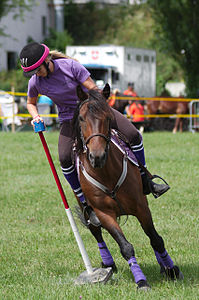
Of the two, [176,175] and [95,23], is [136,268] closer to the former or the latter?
[176,175]

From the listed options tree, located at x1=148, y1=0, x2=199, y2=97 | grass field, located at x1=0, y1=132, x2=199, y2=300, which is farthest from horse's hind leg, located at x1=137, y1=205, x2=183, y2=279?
tree, located at x1=148, y1=0, x2=199, y2=97

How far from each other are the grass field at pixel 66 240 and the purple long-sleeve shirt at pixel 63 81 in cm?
188

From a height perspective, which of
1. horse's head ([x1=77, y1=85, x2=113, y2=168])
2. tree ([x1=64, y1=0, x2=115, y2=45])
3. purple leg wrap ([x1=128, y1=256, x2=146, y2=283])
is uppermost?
tree ([x1=64, y1=0, x2=115, y2=45])

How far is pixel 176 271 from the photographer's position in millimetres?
5941

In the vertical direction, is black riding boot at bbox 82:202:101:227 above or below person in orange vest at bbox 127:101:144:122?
above

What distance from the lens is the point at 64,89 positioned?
591 centimetres

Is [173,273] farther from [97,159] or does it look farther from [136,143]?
[97,159]

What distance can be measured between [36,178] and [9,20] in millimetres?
32675

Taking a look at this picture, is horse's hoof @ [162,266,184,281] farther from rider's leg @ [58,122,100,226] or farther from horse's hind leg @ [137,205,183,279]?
rider's leg @ [58,122,100,226]

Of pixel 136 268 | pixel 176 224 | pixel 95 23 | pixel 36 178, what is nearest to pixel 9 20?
pixel 95 23

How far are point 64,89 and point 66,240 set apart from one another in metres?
2.67

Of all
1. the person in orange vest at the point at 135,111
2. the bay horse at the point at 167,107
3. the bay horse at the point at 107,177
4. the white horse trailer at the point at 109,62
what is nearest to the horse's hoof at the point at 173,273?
the bay horse at the point at 107,177

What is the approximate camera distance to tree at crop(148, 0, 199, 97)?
97.7 ft

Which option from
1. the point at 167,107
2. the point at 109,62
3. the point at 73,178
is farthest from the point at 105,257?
the point at 109,62
